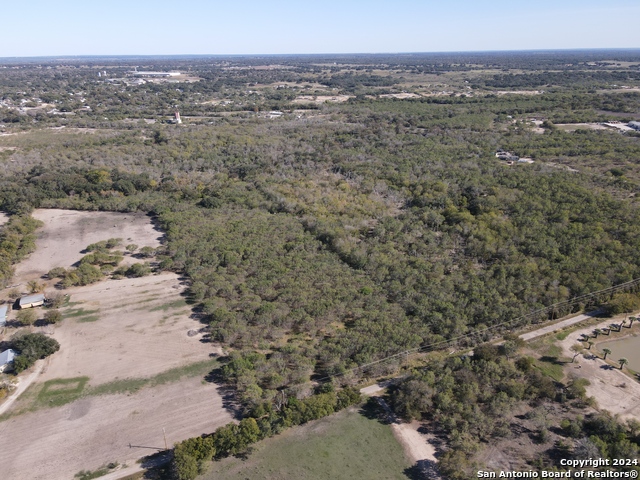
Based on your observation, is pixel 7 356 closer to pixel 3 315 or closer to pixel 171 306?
pixel 3 315

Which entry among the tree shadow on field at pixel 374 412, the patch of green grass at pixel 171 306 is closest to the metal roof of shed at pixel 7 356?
the patch of green grass at pixel 171 306

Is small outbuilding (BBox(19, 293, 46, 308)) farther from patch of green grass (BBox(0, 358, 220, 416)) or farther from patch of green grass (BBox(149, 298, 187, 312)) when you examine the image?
patch of green grass (BBox(0, 358, 220, 416))

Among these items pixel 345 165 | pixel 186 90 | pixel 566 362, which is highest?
pixel 186 90

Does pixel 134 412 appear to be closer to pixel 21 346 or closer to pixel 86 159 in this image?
pixel 21 346

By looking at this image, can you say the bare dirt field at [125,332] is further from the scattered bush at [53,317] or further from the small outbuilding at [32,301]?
the small outbuilding at [32,301]

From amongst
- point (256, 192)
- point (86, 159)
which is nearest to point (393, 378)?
point (256, 192)

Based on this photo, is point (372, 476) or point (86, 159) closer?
point (372, 476)

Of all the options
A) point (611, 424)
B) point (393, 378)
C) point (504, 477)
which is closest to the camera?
point (504, 477)
